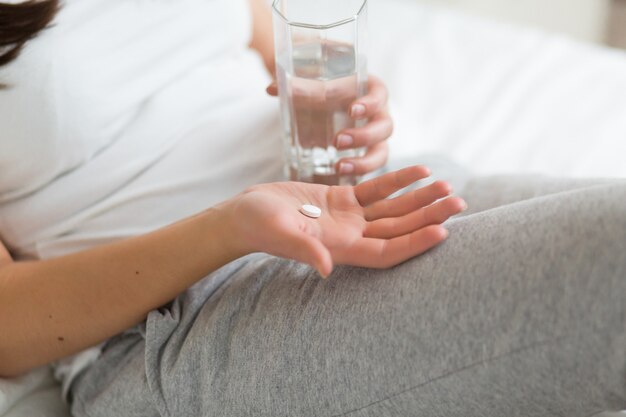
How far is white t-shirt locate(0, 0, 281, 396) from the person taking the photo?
0.76 m

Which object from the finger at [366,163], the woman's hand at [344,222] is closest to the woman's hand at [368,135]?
the finger at [366,163]

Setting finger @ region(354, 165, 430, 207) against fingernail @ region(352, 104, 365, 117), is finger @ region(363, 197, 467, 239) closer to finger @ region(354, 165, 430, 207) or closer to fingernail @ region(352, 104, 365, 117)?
finger @ region(354, 165, 430, 207)

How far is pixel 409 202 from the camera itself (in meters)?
0.67

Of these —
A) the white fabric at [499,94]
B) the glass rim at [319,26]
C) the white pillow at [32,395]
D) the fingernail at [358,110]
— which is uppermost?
the glass rim at [319,26]

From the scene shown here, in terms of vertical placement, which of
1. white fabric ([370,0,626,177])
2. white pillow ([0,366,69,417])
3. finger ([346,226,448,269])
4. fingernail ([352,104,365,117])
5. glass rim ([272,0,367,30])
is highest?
glass rim ([272,0,367,30])

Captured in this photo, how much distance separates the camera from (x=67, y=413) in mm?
799

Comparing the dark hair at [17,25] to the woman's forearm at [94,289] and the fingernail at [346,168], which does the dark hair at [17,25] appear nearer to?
the woman's forearm at [94,289]

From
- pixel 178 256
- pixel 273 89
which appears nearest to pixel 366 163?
pixel 273 89

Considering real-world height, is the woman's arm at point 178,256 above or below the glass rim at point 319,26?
below

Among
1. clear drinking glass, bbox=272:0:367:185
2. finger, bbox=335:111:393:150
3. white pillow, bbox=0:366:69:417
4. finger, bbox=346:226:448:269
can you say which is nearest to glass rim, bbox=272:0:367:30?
clear drinking glass, bbox=272:0:367:185

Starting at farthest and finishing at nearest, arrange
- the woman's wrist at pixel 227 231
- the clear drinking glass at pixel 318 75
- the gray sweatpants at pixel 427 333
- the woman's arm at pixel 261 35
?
1. the woman's arm at pixel 261 35
2. the clear drinking glass at pixel 318 75
3. the woman's wrist at pixel 227 231
4. the gray sweatpants at pixel 427 333

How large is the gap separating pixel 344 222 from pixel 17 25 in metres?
0.41

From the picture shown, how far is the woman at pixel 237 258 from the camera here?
1.80ft

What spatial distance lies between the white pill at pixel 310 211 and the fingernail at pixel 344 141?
15 cm
